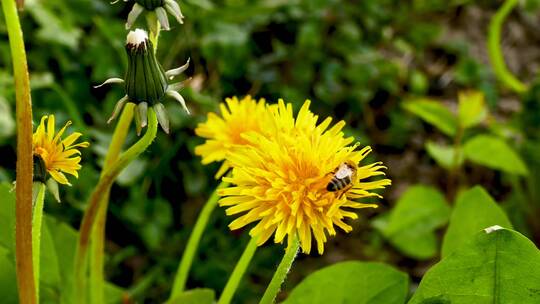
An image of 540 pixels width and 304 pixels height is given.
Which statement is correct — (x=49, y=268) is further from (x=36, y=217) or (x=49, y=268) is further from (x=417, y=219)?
(x=417, y=219)

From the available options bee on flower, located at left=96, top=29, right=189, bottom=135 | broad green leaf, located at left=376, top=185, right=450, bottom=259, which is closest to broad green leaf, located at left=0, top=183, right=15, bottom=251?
bee on flower, located at left=96, top=29, right=189, bottom=135

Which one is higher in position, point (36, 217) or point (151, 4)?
point (151, 4)

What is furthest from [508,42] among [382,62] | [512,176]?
[512,176]

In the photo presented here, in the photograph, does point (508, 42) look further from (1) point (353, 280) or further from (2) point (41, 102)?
(1) point (353, 280)

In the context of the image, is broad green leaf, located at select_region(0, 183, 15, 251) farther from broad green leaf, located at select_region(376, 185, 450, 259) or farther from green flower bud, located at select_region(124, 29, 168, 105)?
broad green leaf, located at select_region(376, 185, 450, 259)

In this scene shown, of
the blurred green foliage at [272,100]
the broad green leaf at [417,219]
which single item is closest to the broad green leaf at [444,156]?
the blurred green foliage at [272,100]

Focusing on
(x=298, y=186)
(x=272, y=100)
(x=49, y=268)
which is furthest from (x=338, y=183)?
(x=272, y=100)

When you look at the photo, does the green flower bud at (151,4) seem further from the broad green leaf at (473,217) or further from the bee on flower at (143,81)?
the broad green leaf at (473,217)
